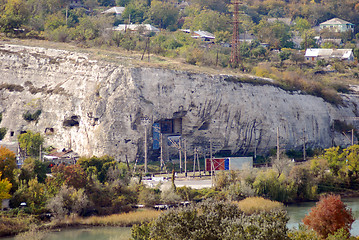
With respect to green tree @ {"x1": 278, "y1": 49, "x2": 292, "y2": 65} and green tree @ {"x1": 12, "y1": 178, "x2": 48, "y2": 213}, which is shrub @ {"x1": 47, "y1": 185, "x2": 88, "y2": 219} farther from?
green tree @ {"x1": 278, "y1": 49, "x2": 292, "y2": 65}

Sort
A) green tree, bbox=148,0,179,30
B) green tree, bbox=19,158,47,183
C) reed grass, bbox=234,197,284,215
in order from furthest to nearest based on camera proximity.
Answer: green tree, bbox=148,0,179,30 → green tree, bbox=19,158,47,183 → reed grass, bbox=234,197,284,215

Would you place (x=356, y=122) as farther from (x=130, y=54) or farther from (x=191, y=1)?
(x=191, y=1)

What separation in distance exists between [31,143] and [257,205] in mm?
21857

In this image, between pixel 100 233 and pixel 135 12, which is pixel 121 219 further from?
pixel 135 12

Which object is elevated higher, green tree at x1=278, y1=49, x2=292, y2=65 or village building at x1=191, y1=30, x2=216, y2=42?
village building at x1=191, y1=30, x2=216, y2=42

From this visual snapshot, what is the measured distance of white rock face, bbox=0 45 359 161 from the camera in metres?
59.7

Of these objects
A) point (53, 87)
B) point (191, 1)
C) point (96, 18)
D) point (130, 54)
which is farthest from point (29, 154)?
point (191, 1)

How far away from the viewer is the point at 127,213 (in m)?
44.0

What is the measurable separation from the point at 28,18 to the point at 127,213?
4757 centimetres

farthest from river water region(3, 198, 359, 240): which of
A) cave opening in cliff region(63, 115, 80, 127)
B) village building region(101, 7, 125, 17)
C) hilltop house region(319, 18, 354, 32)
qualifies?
hilltop house region(319, 18, 354, 32)

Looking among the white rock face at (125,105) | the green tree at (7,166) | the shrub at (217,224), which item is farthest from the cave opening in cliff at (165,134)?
the shrub at (217,224)

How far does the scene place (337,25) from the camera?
408 ft

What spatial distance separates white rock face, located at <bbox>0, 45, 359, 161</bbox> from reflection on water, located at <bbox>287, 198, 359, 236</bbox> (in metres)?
15.6

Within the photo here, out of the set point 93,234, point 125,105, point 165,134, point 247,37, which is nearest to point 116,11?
point 247,37
